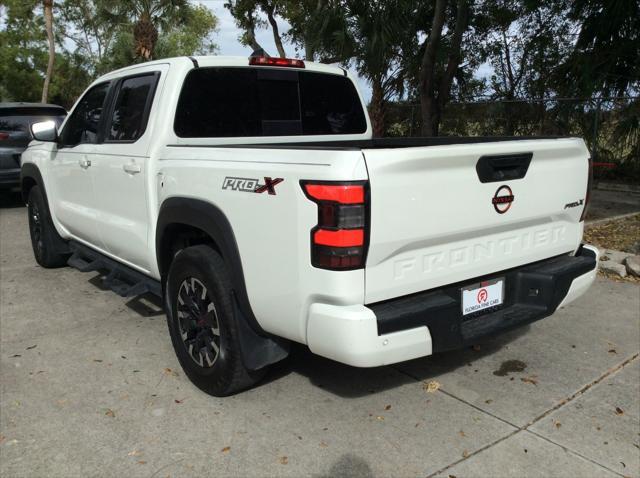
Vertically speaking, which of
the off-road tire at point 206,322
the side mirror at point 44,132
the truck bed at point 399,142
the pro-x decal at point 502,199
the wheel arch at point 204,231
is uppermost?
the side mirror at point 44,132

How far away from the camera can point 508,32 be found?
15.4m

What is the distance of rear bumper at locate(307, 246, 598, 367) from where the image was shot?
2.58 metres

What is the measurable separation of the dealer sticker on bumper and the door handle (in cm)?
222

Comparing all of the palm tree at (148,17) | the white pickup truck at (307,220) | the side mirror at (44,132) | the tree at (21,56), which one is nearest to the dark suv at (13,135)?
the side mirror at (44,132)

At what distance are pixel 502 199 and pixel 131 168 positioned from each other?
7.82 ft

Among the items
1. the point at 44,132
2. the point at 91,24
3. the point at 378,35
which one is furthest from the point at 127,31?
the point at 44,132

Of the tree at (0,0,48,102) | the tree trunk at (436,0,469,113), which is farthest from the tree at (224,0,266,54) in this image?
the tree at (0,0,48,102)

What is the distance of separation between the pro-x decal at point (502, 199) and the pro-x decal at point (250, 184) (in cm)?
112

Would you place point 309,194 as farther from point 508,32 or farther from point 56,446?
point 508,32

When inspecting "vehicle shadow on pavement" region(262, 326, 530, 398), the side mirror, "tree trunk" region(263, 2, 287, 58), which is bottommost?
"vehicle shadow on pavement" region(262, 326, 530, 398)

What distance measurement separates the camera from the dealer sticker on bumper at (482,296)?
301 cm

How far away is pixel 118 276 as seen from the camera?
4496mm

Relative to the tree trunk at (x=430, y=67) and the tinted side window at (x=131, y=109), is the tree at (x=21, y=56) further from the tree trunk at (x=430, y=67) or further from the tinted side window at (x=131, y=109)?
the tinted side window at (x=131, y=109)

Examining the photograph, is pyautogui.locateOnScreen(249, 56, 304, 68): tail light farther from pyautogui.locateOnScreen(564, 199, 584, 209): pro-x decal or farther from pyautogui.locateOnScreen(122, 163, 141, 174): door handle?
pyautogui.locateOnScreen(564, 199, 584, 209): pro-x decal
